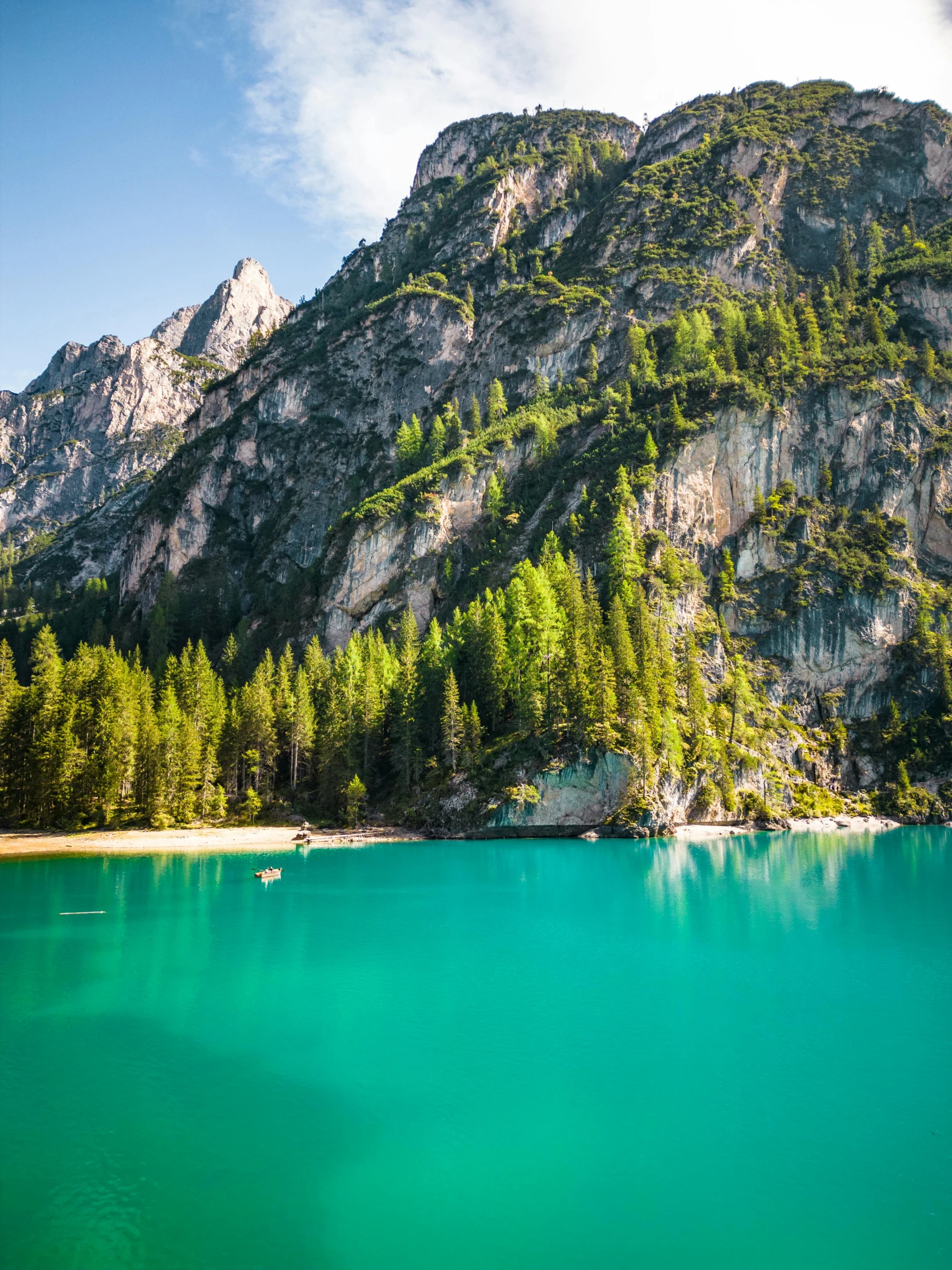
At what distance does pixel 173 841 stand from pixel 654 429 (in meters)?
81.8

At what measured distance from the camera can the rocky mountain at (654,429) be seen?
100 m

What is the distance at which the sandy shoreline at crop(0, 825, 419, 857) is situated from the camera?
61.6m

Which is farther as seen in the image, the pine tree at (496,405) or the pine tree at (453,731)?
the pine tree at (496,405)

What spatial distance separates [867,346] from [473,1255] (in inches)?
5266

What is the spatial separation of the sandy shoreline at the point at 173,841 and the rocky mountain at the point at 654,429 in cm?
1164

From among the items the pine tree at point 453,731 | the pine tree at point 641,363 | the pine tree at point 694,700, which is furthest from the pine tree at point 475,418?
the pine tree at point 453,731

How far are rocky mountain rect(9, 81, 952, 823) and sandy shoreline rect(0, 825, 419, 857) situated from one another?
11.6 m

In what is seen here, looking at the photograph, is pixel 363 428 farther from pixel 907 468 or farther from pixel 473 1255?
pixel 473 1255

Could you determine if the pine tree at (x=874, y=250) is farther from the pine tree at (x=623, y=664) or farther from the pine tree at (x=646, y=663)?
the pine tree at (x=623, y=664)

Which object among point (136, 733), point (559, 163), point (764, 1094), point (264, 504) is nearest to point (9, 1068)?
point (764, 1094)

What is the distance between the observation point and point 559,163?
182000 millimetres

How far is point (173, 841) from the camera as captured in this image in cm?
6612

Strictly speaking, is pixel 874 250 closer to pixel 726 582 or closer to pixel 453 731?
pixel 726 582

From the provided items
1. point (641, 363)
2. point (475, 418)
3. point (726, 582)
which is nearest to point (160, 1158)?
point (726, 582)
